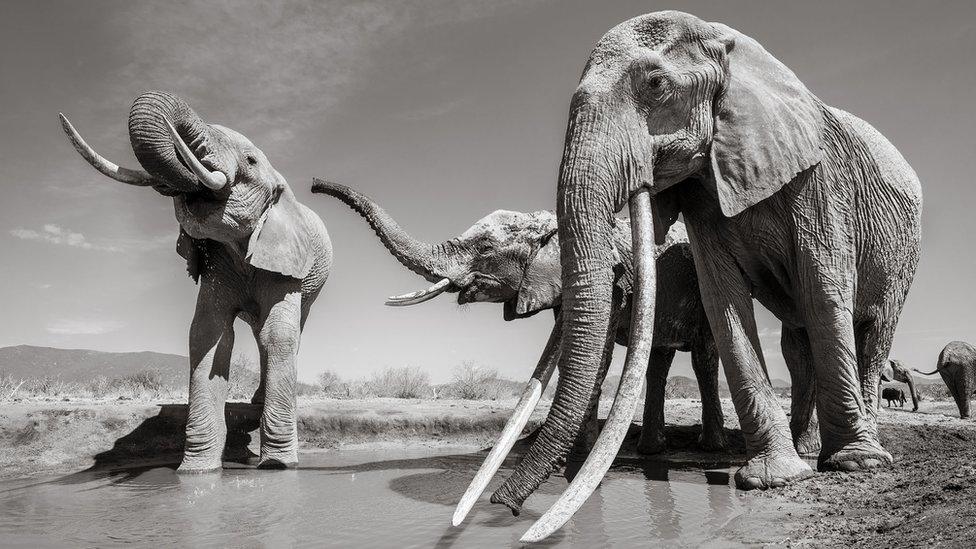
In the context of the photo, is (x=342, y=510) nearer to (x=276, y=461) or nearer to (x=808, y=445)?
(x=276, y=461)

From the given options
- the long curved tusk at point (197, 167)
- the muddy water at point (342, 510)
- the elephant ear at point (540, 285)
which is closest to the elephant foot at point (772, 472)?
the muddy water at point (342, 510)

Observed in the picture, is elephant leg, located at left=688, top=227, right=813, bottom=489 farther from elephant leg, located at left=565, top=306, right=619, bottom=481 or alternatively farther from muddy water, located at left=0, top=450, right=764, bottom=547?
elephant leg, located at left=565, top=306, right=619, bottom=481

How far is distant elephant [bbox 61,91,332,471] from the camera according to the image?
6422 mm

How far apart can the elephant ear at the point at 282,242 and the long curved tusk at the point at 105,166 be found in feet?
3.85

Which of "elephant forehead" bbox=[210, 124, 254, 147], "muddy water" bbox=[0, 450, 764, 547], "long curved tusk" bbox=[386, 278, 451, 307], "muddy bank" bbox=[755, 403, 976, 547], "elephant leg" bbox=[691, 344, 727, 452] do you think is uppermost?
"elephant forehead" bbox=[210, 124, 254, 147]

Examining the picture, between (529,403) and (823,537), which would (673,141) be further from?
(823,537)

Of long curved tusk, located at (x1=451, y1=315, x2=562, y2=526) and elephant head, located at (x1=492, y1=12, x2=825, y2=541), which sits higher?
elephant head, located at (x1=492, y1=12, x2=825, y2=541)

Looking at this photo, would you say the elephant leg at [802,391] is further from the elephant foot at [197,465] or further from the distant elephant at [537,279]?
the elephant foot at [197,465]

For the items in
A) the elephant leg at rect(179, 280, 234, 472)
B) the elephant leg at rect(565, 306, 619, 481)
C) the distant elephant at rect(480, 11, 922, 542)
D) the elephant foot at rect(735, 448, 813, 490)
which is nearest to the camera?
the distant elephant at rect(480, 11, 922, 542)

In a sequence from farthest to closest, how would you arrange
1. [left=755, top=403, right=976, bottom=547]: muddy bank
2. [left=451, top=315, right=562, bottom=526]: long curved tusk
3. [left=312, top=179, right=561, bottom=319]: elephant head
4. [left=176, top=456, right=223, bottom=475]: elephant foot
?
[left=312, top=179, right=561, bottom=319]: elephant head, [left=176, top=456, right=223, bottom=475]: elephant foot, [left=451, top=315, right=562, bottom=526]: long curved tusk, [left=755, top=403, right=976, bottom=547]: muddy bank

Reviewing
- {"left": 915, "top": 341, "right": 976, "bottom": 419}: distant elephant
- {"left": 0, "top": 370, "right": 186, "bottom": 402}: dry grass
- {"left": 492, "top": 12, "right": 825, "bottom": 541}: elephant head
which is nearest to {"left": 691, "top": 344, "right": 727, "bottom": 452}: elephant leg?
{"left": 492, "top": 12, "right": 825, "bottom": 541}: elephant head

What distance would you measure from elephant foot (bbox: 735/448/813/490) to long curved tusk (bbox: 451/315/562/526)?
59.1 inches

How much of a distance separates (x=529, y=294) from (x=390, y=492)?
8.74ft

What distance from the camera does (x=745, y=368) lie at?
16.6 feet
